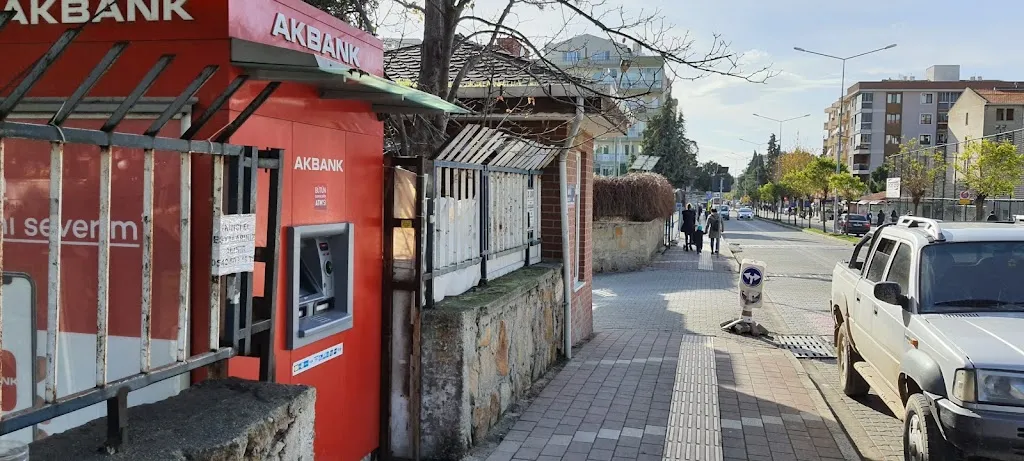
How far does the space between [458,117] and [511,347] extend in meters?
3.25

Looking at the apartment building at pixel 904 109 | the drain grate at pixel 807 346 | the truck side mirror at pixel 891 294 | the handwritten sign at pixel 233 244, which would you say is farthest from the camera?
the apartment building at pixel 904 109

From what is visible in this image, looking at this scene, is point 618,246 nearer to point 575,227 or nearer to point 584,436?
point 575,227

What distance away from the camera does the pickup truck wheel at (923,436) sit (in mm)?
4668

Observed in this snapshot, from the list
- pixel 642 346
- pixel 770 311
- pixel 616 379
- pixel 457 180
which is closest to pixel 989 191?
pixel 770 311

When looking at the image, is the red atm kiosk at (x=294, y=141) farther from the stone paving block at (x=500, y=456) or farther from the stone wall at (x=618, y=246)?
the stone wall at (x=618, y=246)

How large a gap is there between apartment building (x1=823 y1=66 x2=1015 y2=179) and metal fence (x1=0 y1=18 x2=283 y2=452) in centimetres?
8584

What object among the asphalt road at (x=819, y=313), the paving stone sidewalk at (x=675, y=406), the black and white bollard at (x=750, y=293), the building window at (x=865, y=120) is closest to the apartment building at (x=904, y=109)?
the building window at (x=865, y=120)

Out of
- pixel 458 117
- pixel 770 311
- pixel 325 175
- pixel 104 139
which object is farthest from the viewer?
pixel 770 311

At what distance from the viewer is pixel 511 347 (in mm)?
6527

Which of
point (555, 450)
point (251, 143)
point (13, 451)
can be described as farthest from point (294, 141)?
point (555, 450)

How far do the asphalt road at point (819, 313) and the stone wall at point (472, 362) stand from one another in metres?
2.84

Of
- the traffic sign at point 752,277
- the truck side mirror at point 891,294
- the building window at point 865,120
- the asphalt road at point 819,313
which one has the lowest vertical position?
the asphalt road at point 819,313

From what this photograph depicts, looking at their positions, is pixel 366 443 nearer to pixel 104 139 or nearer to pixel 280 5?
pixel 280 5

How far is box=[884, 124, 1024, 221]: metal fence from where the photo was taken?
30391mm
